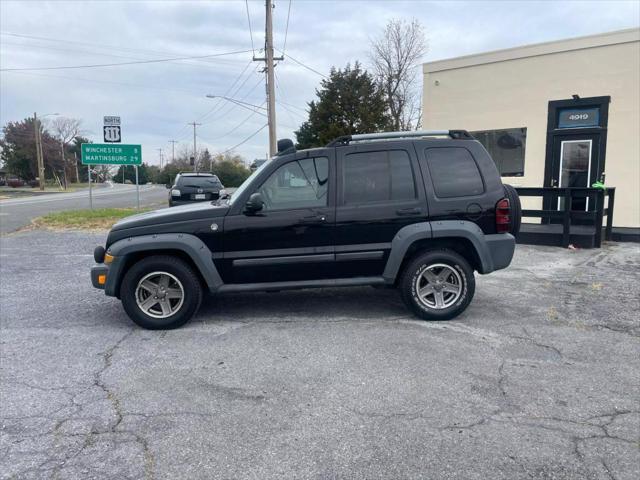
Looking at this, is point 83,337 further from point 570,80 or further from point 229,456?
point 570,80

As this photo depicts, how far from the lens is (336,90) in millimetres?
28297

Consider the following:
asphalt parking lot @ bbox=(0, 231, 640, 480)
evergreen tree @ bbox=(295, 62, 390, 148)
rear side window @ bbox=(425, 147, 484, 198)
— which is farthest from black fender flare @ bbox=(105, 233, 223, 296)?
evergreen tree @ bbox=(295, 62, 390, 148)

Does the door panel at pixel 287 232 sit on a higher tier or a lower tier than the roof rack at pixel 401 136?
lower

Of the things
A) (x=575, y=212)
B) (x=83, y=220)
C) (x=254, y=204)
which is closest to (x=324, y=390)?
(x=254, y=204)

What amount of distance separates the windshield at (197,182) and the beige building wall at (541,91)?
7107 millimetres

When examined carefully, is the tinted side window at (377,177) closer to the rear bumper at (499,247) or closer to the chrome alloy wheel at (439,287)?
the chrome alloy wheel at (439,287)

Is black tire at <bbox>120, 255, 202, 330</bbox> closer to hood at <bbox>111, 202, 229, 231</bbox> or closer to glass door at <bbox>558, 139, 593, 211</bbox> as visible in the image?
hood at <bbox>111, 202, 229, 231</bbox>

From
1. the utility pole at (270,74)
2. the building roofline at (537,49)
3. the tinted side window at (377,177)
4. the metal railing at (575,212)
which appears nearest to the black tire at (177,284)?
the tinted side window at (377,177)

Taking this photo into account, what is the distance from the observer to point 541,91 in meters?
13.1

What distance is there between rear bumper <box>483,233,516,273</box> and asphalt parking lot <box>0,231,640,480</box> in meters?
0.68

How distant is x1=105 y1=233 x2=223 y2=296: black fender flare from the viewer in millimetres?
5199

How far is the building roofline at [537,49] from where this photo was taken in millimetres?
11648

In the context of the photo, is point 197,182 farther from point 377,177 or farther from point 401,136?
point 377,177

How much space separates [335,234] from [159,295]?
1973 mm
